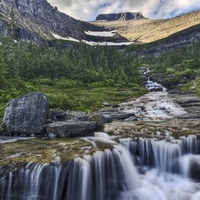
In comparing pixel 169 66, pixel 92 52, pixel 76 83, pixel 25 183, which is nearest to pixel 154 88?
pixel 76 83

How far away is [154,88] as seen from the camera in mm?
80188

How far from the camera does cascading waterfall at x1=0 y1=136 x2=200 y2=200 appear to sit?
14.1 m

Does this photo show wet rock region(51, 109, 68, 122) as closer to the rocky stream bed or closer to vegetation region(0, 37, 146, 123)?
the rocky stream bed

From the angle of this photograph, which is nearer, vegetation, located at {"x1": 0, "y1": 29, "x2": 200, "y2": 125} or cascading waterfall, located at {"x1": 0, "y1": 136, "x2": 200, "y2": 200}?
cascading waterfall, located at {"x1": 0, "y1": 136, "x2": 200, "y2": 200}

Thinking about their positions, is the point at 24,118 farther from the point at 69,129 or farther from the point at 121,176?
the point at 121,176

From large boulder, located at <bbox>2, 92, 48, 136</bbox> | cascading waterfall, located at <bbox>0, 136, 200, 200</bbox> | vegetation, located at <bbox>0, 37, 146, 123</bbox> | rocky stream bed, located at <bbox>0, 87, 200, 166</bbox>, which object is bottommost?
cascading waterfall, located at <bbox>0, 136, 200, 200</bbox>

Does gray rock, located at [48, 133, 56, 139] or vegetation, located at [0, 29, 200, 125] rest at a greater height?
vegetation, located at [0, 29, 200, 125]

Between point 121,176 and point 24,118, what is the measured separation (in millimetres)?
9185

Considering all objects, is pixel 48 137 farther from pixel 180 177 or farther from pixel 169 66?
pixel 169 66

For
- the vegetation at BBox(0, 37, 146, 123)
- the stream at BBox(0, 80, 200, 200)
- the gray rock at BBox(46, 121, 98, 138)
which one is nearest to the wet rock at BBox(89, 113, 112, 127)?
the stream at BBox(0, 80, 200, 200)

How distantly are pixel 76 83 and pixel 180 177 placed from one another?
51.6 meters

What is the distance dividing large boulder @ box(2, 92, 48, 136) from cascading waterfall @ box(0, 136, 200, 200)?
6.87 m

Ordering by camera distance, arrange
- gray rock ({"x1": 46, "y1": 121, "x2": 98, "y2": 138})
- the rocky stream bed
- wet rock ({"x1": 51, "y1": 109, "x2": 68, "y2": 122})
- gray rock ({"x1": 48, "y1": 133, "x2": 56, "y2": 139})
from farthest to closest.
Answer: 1. wet rock ({"x1": 51, "y1": 109, "x2": 68, "y2": 122})
2. gray rock ({"x1": 46, "y1": 121, "x2": 98, "y2": 138})
3. gray rock ({"x1": 48, "y1": 133, "x2": 56, "y2": 139})
4. the rocky stream bed

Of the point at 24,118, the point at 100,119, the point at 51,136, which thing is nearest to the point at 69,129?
the point at 51,136
